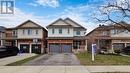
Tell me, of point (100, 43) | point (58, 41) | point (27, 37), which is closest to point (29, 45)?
point (27, 37)

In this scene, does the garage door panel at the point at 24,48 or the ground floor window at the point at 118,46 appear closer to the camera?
the garage door panel at the point at 24,48

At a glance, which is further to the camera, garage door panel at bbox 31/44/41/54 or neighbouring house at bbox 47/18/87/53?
garage door panel at bbox 31/44/41/54

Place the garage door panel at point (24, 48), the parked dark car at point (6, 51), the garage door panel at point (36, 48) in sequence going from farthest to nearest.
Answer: the garage door panel at point (24, 48) < the garage door panel at point (36, 48) < the parked dark car at point (6, 51)

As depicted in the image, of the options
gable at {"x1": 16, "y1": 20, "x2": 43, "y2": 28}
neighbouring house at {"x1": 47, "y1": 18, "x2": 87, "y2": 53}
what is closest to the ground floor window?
neighbouring house at {"x1": 47, "y1": 18, "x2": 87, "y2": 53}

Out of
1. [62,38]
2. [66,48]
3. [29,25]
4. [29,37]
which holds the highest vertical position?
[29,25]

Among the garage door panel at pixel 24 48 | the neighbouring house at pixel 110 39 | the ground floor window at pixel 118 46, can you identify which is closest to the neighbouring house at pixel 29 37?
the garage door panel at pixel 24 48

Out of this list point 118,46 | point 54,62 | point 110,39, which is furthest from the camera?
point 110,39

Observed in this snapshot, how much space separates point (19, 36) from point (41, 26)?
5.72 metres

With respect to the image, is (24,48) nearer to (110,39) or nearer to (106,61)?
(110,39)

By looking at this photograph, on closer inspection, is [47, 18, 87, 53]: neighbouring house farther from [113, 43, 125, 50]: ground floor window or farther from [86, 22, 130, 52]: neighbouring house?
Result: [113, 43, 125, 50]: ground floor window

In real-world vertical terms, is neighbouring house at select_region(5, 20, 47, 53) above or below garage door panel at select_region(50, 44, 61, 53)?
above

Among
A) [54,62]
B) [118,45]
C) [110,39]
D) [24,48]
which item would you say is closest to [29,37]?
[24,48]

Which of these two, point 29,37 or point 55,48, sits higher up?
point 29,37

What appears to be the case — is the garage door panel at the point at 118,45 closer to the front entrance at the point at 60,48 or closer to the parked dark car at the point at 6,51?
the front entrance at the point at 60,48
